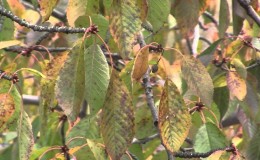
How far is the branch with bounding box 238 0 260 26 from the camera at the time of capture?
2.21m

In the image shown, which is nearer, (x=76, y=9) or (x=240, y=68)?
(x=76, y=9)

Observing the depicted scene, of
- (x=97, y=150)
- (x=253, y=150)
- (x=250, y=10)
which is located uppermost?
(x=250, y=10)

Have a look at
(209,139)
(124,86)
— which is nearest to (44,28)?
(124,86)

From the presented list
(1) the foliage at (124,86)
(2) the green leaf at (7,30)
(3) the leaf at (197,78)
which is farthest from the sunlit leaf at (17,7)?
(3) the leaf at (197,78)

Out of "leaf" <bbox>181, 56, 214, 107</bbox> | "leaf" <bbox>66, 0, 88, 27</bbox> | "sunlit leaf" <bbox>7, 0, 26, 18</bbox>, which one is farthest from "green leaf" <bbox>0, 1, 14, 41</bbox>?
"sunlit leaf" <bbox>7, 0, 26, 18</bbox>

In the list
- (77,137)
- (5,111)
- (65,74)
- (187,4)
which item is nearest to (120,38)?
(65,74)

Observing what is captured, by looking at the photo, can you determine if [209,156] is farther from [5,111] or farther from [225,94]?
[225,94]

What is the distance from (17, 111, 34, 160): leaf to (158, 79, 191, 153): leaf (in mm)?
291

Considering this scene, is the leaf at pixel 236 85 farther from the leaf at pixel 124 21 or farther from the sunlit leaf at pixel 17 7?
the sunlit leaf at pixel 17 7

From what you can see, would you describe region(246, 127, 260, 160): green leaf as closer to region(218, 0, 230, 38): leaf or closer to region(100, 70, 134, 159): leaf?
region(218, 0, 230, 38): leaf

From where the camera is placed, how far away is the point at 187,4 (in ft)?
7.13

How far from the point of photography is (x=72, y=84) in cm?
155

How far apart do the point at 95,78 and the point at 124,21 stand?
0.44ft

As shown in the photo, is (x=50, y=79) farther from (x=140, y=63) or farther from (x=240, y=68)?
(x=240, y=68)
